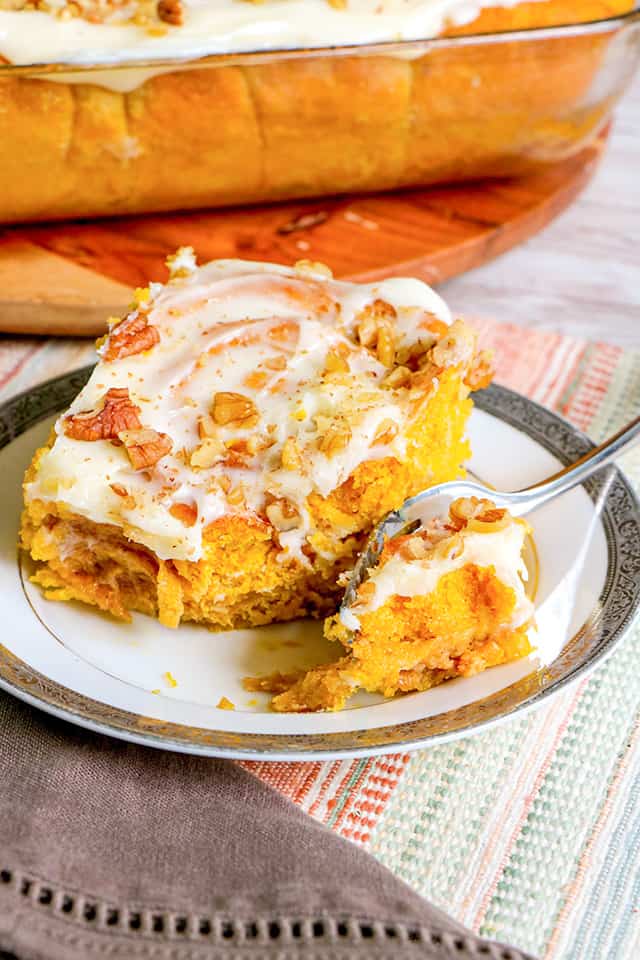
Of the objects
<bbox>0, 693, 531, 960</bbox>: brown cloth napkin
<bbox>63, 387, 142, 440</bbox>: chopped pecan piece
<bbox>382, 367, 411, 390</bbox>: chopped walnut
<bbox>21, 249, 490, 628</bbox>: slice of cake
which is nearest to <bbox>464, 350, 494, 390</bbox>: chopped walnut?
<bbox>21, 249, 490, 628</bbox>: slice of cake

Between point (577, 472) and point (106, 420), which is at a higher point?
point (106, 420)

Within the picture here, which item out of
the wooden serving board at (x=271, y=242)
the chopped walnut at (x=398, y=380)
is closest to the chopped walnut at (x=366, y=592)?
the chopped walnut at (x=398, y=380)

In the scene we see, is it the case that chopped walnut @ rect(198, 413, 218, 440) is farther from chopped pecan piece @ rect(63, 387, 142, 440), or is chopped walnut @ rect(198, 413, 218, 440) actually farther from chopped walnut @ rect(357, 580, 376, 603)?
chopped walnut @ rect(357, 580, 376, 603)

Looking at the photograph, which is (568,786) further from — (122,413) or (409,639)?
(122,413)

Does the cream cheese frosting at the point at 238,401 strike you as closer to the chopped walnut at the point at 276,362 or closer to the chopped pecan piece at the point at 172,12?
the chopped walnut at the point at 276,362

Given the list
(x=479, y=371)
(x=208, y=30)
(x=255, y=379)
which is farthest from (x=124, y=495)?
(x=208, y=30)

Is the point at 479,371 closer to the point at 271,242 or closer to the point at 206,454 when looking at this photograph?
the point at 206,454

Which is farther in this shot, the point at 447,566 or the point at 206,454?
the point at 206,454
